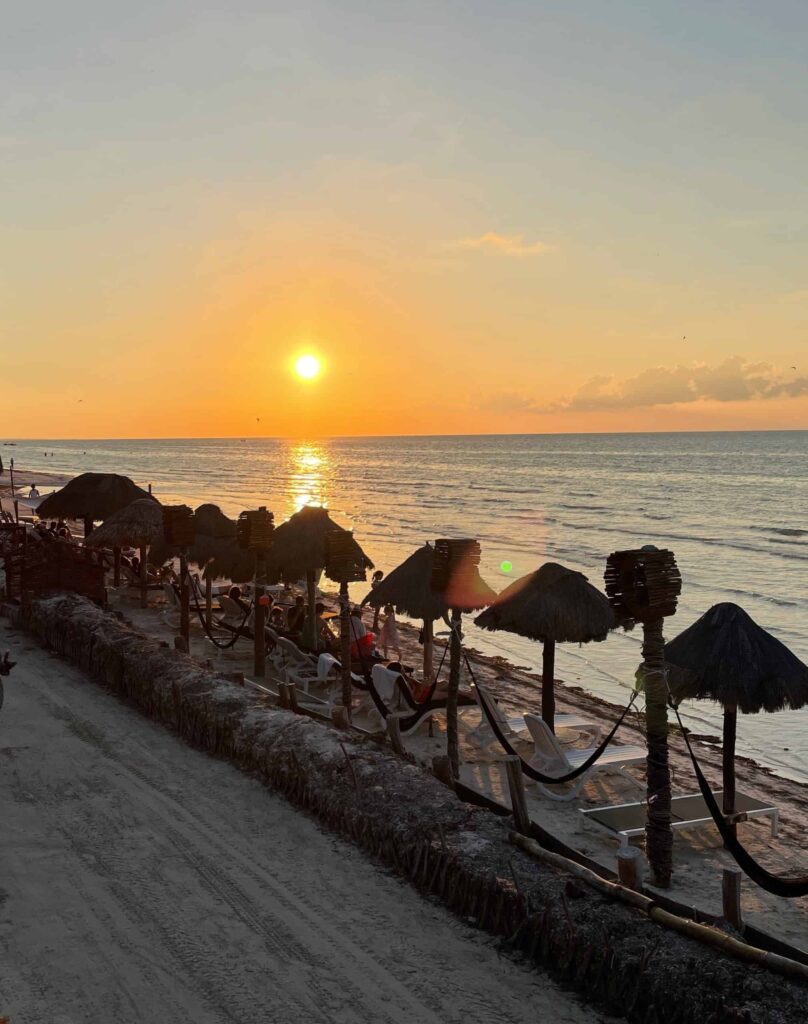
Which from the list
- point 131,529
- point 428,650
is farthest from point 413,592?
point 131,529

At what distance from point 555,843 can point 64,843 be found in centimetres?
407

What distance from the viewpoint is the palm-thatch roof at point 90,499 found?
67.3 ft

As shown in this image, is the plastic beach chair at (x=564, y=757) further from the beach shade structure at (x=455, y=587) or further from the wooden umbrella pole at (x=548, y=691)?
the wooden umbrella pole at (x=548, y=691)

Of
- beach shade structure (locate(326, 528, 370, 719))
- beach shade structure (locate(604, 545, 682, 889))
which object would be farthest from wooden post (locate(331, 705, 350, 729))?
beach shade structure (locate(604, 545, 682, 889))

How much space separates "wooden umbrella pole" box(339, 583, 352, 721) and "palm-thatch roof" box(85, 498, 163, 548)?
7.90m

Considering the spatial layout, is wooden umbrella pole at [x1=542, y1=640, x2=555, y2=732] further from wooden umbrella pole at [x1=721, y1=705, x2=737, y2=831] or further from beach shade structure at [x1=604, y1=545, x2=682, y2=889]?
beach shade structure at [x1=604, y1=545, x2=682, y2=889]

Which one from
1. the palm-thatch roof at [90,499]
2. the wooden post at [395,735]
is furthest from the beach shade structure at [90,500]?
the wooden post at [395,735]

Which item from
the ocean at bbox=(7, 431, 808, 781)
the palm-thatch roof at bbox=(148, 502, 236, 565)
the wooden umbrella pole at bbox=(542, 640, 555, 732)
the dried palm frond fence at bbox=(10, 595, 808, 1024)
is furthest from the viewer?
the ocean at bbox=(7, 431, 808, 781)

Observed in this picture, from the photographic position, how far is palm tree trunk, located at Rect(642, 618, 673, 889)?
21.6 feet

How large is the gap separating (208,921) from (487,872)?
6.53 feet

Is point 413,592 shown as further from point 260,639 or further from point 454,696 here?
point 260,639

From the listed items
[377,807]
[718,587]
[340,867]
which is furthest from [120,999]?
[718,587]

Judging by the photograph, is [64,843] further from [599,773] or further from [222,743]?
[599,773]

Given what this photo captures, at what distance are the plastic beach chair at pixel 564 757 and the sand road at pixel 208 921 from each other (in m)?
2.51
